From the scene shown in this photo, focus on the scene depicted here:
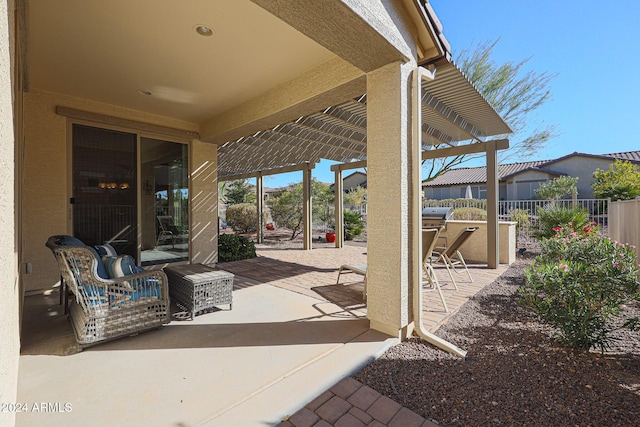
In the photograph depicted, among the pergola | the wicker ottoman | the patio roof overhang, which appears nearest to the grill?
the pergola

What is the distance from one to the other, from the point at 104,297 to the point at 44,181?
3.21m

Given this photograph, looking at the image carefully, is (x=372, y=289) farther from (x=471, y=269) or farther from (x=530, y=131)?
(x=530, y=131)

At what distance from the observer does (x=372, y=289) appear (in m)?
3.01

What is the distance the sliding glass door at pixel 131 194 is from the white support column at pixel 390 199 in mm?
4650

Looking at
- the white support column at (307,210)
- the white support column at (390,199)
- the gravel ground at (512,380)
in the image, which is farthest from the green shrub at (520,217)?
the white support column at (390,199)

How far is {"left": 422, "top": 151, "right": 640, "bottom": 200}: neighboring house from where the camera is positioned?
1948 centimetres

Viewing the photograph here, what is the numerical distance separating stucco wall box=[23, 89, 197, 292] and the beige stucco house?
2 centimetres

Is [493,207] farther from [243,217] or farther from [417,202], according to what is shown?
[243,217]

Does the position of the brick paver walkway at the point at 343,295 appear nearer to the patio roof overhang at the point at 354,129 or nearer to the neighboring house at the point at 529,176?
the patio roof overhang at the point at 354,129

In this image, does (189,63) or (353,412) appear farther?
(189,63)

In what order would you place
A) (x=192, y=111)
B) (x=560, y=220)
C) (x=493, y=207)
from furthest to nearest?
(x=560, y=220), (x=493, y=207), (x=192, y=111)

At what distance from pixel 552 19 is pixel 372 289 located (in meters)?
9.40

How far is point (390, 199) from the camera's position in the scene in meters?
2.86

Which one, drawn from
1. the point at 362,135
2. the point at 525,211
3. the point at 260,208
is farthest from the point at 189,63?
the point at 525,211
